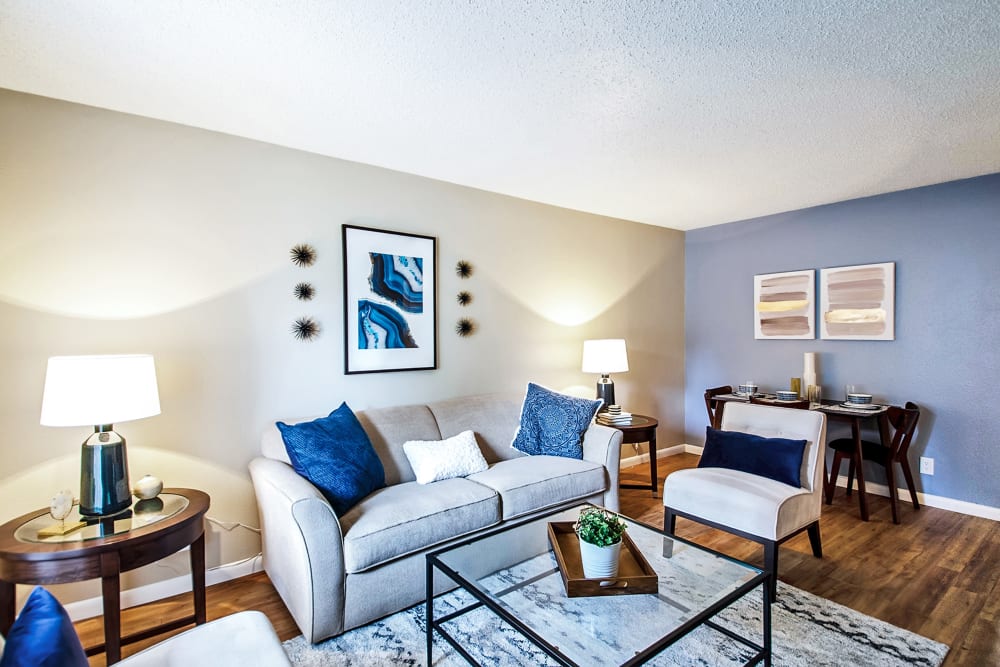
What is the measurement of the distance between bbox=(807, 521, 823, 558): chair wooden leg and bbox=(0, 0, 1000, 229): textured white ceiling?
2.13 metres

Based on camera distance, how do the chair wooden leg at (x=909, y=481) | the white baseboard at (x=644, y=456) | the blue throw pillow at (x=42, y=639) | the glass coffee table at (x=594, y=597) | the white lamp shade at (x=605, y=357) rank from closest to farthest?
1. the blue throw pillow at (x=42, y=639)
2. the glass coffee table at (x=594, y=597)
3. the chair wooden leg at (x=909, y=481)
4. the white lamp shade at (x=605, y=357)
5. the white baseboard at (x=644, y=456)

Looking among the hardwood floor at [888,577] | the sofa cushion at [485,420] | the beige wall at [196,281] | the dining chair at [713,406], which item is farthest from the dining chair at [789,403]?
the beige wall at [196,281]

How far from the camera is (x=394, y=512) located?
2201 mm

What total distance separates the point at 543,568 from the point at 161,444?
76.3 inches

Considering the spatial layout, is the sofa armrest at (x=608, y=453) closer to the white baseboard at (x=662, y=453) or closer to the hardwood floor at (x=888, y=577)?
the hardwood floor at (x=888, y=577)

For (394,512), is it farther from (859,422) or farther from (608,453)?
(859,422)

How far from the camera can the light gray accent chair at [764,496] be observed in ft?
7.66

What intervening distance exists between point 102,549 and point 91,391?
0.56 metres

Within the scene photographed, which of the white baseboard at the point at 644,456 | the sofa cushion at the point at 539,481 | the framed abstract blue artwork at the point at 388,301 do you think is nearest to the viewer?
the sofa cushion at the point at 539,481

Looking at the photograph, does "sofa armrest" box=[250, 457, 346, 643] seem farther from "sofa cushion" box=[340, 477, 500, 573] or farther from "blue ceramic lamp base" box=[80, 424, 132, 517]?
"blue ceramic lamp base" box=[80, 424, 132, 517]

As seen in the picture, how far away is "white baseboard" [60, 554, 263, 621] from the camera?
2191 millimetres

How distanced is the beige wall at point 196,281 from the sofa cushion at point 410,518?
83cm

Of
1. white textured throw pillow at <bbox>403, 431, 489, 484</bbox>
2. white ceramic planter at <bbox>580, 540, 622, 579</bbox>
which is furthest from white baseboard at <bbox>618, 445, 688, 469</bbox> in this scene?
white ceramic planter at <bbox>580, 540, 622, 579</bbox>

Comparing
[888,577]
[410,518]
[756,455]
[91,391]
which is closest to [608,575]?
[410,518]
